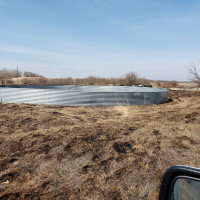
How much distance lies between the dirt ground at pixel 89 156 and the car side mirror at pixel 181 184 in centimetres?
188

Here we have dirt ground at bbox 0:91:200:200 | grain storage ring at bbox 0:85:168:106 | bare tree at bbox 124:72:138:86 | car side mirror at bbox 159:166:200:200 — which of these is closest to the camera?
car side mirror at bbox 159:166:200:200

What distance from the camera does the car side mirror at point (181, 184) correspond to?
3.37ft

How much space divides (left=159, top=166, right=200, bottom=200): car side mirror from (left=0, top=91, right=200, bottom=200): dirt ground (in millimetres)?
1880

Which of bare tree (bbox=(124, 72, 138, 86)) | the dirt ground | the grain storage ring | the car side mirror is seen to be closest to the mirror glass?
the car side mirror

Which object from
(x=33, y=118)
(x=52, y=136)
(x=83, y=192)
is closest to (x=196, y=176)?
→ (x=83, y=192)

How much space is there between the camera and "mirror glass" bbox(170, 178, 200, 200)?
1.04 metres

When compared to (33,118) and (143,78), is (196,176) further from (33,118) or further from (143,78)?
(143,78)

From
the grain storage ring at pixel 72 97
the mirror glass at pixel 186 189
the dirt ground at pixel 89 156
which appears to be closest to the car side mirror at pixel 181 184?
the mirror glass at pixel 186 189

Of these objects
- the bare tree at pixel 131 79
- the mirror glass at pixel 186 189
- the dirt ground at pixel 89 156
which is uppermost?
the bare tree at pixel 131 79

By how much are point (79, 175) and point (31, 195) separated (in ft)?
3.15

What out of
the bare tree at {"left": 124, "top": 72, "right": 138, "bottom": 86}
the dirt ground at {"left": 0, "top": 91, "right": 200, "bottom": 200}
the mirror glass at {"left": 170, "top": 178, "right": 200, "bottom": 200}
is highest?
the bare tree at {"left": 124, "top": 72, "right": 138, "bottom": 86}

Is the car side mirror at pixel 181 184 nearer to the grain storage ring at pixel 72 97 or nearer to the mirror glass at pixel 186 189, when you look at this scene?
the mirror glass at pixel 186 189

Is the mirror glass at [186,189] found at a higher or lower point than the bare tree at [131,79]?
lower

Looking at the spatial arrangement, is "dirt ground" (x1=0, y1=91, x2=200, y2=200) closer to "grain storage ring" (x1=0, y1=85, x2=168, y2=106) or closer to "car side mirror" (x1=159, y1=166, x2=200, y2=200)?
"car side mirror" (x1=159, y1=166, x2=200, y2=200)
